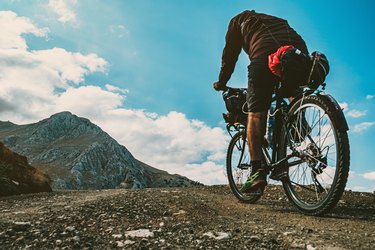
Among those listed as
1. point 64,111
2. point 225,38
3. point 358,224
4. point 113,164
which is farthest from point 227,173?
point 64,111

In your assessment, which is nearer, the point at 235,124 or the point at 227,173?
the point at 235,124

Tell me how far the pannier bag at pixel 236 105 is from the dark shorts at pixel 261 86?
1103 millimetres

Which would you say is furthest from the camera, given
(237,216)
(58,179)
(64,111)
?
(64,111)

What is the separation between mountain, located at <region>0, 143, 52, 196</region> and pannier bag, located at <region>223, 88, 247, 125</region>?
6674mm

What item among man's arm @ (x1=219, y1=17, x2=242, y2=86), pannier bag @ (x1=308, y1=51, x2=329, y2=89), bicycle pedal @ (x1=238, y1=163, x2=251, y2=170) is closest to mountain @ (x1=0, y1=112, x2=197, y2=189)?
bicycle pedal @ (x1=238, y1=163, x2=251, y2=170)

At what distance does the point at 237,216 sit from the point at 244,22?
3.20m

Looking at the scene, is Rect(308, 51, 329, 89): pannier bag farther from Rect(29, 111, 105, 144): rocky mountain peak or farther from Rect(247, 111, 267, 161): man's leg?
Rect(29, 111, 105, 144): rocky mountain peak

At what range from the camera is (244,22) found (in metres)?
5.84

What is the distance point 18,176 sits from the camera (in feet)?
36.1

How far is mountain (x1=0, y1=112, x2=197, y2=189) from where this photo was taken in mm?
77125

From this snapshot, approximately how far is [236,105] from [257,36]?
4.62 ft

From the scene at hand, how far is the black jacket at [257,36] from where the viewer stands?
5.26 metres

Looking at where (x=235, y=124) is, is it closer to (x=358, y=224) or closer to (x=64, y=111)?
(x=358, y=224)

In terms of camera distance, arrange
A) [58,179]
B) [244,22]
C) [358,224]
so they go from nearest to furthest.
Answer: [358,224]
[244,22]
[58,179]
